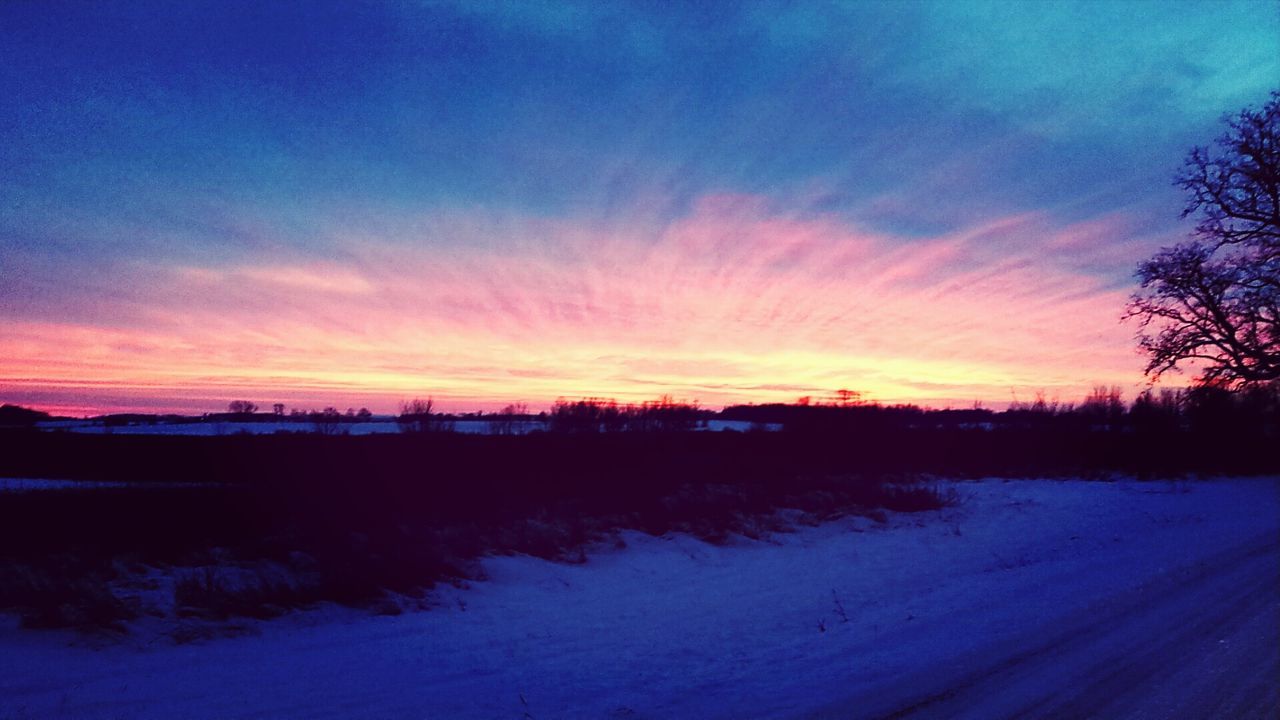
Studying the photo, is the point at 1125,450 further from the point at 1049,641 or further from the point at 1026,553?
the point at 1049,641

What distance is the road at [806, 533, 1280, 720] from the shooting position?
17.6 ft

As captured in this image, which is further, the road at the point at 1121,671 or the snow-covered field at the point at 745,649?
the snow-covered field at the point at 745,649

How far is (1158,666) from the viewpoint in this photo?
631 cm

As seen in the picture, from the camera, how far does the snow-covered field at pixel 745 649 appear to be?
592 cm

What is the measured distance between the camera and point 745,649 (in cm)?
815

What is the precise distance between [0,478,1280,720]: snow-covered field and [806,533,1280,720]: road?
3cm

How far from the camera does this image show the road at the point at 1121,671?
538cm

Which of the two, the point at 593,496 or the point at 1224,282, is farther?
the point at 1224,282

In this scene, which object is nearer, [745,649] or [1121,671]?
[1121,671]

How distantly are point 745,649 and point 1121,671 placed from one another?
12.3 feet

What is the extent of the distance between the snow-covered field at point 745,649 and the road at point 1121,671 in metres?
0.03

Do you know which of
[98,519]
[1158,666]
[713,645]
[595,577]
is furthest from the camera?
[98,519]

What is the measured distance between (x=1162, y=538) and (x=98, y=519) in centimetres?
2385

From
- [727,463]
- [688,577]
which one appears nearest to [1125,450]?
[727,463]
